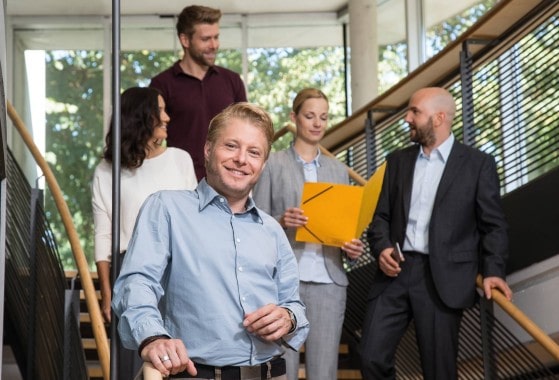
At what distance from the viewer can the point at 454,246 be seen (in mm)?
5410

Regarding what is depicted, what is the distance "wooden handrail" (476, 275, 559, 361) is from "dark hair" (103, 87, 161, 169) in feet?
5.32

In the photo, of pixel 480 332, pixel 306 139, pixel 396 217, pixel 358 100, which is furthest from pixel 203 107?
pixel 358 100

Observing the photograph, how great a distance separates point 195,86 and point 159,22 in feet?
30.0

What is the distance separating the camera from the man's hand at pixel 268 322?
3.03 m

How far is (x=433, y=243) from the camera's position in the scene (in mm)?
5402

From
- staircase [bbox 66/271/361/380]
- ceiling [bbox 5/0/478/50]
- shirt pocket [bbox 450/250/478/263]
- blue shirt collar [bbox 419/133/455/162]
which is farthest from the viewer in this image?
ceiling [bbox 5/0/478/50]

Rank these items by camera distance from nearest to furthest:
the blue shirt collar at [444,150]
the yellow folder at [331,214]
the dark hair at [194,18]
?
1. the yellow folder at [331,214]
2. the blue shirt collar at [444,150]
3. the dark hair at [194,18]

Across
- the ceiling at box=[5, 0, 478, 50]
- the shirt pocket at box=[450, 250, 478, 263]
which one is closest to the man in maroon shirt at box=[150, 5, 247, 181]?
the shirt pocket at box=[450, 250, 478, 263]

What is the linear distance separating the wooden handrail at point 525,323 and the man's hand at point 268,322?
1974 mm

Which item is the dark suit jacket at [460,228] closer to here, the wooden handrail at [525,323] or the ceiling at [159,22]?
the wooden handrail at [525,323]

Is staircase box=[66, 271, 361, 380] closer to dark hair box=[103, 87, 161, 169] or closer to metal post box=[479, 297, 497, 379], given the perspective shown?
metal post box=[479, 297, 497, 379]

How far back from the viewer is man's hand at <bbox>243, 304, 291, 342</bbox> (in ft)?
9.94

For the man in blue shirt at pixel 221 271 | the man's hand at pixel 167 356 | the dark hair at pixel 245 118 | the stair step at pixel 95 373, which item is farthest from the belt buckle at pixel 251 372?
the stair step at pixel 95 373

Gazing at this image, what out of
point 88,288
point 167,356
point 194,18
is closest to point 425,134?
point 194,18
